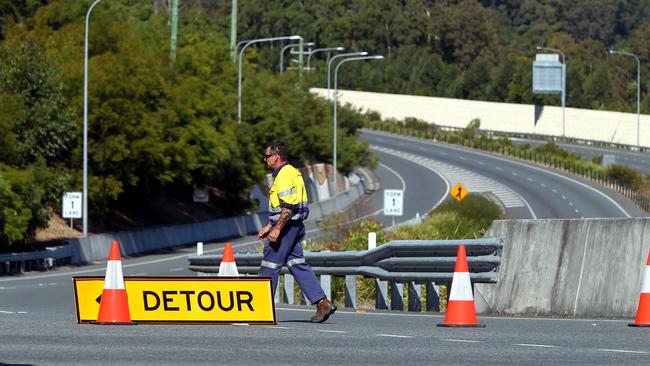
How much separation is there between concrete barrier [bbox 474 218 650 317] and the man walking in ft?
9.62

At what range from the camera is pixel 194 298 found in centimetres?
1515

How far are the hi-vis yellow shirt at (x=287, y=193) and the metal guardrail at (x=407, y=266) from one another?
3.15m

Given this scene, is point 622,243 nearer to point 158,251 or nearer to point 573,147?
point 158,251

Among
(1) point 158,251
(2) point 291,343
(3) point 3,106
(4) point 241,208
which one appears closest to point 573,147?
(4) point 241,208

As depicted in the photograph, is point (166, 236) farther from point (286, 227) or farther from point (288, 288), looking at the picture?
point (286, 227)

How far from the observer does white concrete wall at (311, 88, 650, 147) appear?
137375 mm

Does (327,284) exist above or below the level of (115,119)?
below

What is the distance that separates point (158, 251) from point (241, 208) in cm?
1554

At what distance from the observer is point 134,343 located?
43.0 feet

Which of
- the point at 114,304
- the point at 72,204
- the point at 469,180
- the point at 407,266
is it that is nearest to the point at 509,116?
the point at 469,180

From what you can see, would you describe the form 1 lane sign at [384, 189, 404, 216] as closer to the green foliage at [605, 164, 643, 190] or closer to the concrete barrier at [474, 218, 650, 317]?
the green foliage at [605, 164, 643, 190]

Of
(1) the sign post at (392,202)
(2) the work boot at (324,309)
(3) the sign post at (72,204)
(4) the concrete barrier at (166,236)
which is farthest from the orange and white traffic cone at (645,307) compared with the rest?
(1) the sign post at (392,202)

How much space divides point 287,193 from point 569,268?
11.4ft

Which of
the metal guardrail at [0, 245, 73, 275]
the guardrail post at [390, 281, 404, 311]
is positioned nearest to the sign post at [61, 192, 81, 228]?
the metal guardrail at [0, 245, 73, 275]
